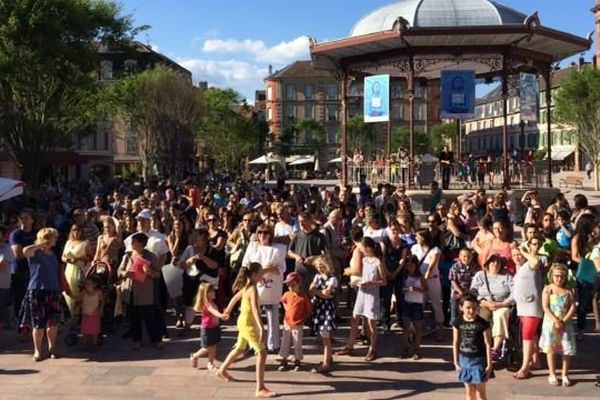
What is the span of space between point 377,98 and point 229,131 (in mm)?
52976

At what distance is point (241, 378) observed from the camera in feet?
24.6

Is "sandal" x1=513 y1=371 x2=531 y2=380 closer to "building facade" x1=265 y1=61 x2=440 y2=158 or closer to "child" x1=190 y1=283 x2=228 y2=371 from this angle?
"child" x1=190 y1=283 x2=228 y2=371

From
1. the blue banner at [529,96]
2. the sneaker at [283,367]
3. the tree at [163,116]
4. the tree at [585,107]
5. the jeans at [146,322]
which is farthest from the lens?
the tree at [163,116]

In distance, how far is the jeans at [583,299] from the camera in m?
8.68

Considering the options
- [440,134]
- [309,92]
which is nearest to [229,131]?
[309,92]

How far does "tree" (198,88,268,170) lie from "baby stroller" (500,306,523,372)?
197ft

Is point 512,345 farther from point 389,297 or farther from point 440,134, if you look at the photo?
point 440,134

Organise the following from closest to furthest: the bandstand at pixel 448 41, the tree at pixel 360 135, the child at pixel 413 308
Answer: the child at pixel 413 308 → the bandstand at pixel 448 41 → the tree at pixel 360 135

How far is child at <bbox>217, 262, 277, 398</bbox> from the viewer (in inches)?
271

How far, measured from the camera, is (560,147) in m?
82.6

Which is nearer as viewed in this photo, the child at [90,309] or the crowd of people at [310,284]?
the crowd of people at [310,284]

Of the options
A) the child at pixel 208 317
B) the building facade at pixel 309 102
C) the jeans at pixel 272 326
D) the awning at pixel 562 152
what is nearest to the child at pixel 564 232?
the jeans at pixel 272 326

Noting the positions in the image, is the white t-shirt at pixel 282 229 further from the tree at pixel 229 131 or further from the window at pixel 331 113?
the window at pixel 331 113

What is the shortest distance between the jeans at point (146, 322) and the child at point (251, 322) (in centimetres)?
184
